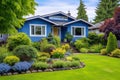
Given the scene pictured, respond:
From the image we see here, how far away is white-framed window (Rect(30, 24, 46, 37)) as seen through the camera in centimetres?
3180

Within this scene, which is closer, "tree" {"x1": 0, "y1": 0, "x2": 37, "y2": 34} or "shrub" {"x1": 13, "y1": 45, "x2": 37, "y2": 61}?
"tree" {"x1": 0, "y1": 0, "x2": 37, "y2": 34}

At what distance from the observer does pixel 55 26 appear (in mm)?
35031

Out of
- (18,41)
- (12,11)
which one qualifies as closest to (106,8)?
(18,41)

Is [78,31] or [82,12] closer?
[78,31]

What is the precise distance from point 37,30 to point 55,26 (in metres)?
3.89

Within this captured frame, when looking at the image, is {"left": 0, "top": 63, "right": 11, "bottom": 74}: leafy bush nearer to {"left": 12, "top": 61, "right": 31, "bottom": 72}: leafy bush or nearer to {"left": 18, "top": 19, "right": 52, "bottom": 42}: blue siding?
{"left": 12, "top": 61, "right": 31, "bottom": 72}: leafy bush

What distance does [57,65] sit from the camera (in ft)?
48.2

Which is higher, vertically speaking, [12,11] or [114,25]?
[114,25]

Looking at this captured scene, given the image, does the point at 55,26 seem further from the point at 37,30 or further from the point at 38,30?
the point at 37,30

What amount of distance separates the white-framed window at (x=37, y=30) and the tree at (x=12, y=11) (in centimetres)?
2070

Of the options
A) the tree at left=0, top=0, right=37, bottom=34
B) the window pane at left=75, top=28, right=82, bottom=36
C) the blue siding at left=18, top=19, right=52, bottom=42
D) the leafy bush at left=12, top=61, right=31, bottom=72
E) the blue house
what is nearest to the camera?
the tree at left=0, top=0, right=37, bottom=34

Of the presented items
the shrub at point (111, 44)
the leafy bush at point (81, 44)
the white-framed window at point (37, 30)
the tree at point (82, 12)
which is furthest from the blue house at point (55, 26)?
the tree at point (82, 12)

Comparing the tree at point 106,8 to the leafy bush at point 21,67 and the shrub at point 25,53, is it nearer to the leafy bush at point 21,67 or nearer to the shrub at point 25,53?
the shrub at point 25,53

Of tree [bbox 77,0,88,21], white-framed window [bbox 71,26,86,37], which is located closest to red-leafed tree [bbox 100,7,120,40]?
white-framed window [bbox 71,26,86,37]
